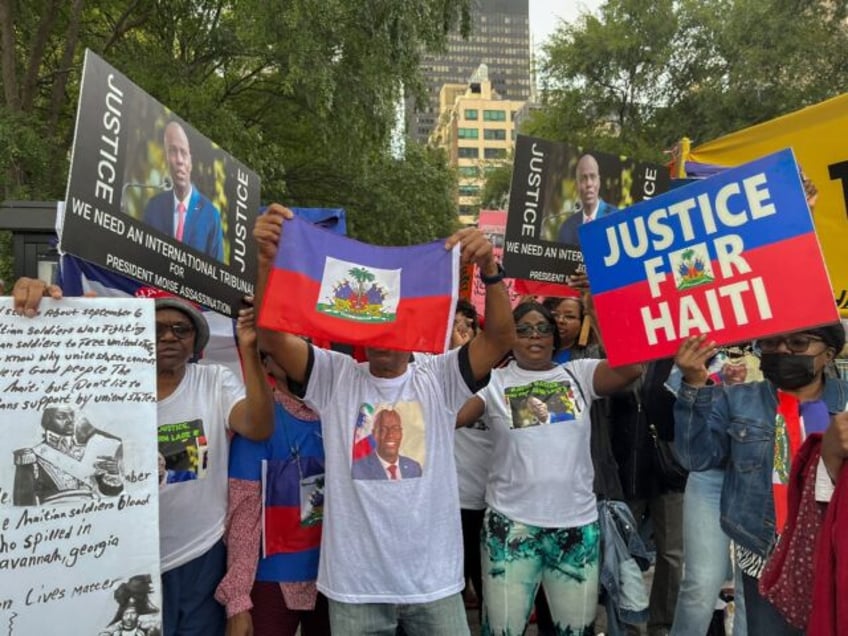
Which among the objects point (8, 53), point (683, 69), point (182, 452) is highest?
point (683, 69)

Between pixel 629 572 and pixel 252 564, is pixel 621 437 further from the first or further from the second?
pixel 252 564

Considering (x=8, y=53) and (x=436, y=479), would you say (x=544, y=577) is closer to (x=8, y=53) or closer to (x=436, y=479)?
(x=436, y=479)

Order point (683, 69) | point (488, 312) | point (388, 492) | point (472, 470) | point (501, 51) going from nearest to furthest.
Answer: point (388, 492)
point (488, 312)
point (472, 470)
point (683, 69)
point (501, 51)

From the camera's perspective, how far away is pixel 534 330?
3.37 meters

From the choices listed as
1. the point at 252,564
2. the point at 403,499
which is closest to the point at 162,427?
the point at 252,564

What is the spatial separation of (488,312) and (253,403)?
2.95 ft

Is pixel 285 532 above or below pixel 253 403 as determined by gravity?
below

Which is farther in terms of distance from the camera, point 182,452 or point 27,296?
point 182,452

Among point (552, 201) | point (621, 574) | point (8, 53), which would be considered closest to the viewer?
point (621, 574)

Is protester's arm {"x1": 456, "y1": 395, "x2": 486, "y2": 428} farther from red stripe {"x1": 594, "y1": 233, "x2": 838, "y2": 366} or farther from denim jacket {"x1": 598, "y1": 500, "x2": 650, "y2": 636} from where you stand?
denim jacket {"x1": 598, "y1": 500, "x2": 650, "y2": 636}

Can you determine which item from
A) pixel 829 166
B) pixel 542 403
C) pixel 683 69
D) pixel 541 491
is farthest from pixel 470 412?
pixel 683 69

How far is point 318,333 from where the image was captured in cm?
268

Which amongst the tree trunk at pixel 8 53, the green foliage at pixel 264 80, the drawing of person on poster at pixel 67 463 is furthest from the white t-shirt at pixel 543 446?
the tree trunk at pixel 8 53

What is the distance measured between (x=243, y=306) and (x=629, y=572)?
2.08m
